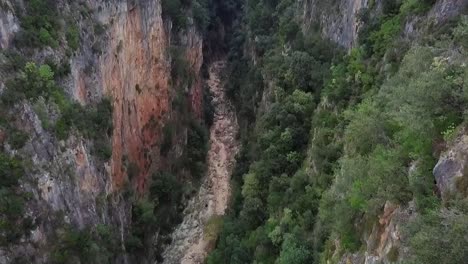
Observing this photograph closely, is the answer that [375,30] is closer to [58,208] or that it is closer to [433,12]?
[433,12]

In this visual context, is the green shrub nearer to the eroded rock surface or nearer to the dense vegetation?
the dense vegetation

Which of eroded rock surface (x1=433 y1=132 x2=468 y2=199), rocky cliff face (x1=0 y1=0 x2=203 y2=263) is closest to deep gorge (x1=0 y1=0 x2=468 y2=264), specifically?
eroded rock surface (x1=433 y1=132 x2=468 y2=199)

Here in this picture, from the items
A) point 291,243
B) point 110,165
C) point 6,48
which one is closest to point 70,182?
point 110,165

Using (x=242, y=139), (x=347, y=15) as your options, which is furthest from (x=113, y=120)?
(x=347, y=15)

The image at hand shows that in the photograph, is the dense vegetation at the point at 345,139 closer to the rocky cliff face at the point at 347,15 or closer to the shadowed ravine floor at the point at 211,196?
the rocky cliff face at the point at 347,15

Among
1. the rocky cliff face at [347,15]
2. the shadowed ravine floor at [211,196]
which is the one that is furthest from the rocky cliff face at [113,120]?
the rocky cliff face at [347,15]

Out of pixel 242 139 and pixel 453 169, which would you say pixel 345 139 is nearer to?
pixel 453 169
